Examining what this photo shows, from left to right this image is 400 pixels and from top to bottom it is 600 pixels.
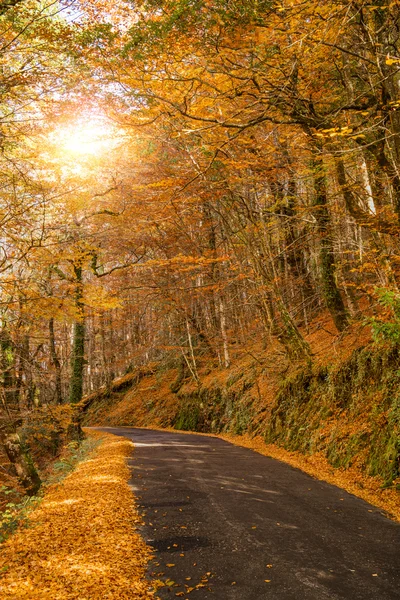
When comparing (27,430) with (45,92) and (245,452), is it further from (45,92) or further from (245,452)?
(45,92)

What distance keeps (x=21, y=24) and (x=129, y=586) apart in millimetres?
8906

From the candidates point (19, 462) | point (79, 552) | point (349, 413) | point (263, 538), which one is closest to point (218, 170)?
point (349, 413)

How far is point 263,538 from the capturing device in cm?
541

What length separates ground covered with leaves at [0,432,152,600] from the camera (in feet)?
13.4

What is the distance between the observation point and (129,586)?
4168 millimetres

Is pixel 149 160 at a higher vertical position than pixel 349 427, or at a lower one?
higher

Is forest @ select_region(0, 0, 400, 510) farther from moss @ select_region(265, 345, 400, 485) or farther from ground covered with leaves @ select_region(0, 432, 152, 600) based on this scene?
ground covered with leaves @ select_region(0, 432, 152, 600)

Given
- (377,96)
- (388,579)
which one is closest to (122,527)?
(388,579)

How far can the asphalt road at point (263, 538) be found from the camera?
13.7 ft

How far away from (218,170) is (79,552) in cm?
1330

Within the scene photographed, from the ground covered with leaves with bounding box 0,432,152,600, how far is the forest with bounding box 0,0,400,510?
1.92 meters

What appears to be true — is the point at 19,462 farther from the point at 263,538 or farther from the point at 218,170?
the point at 218,170

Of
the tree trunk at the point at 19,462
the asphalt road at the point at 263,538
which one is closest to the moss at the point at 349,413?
the asphalt road at the point at 263,538

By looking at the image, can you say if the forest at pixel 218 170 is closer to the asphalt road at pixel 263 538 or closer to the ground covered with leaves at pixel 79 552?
the ground covered with leaves at pixel 79 552
